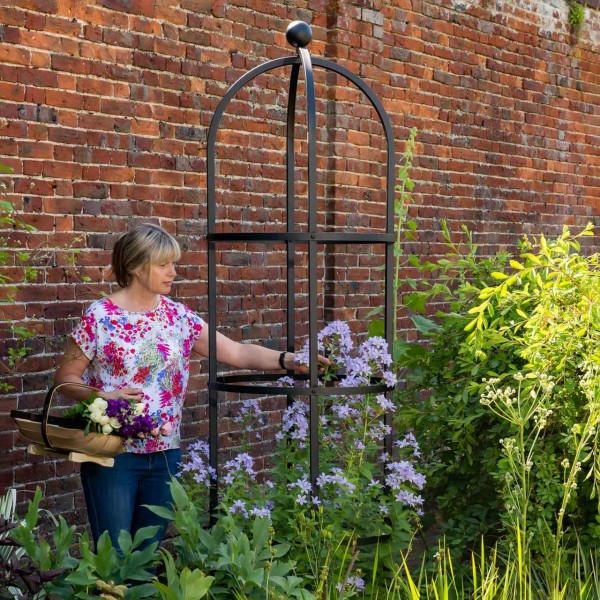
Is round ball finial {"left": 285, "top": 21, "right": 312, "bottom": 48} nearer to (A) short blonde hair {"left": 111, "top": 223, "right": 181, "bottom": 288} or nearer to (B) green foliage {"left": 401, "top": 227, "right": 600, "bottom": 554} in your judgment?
(A) short blonde hair {"left": 111, "top": 223, "right": 181, "bottom": 288}

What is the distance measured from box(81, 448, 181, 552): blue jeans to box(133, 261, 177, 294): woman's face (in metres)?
0.58

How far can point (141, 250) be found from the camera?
3.80 m

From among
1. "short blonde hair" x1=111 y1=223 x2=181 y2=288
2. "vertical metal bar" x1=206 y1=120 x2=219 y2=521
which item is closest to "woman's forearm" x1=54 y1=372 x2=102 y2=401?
"short blonde hair" x1=111 y1=223 x2=181 y2=288

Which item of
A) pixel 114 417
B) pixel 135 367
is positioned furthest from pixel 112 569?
pixel 135 367

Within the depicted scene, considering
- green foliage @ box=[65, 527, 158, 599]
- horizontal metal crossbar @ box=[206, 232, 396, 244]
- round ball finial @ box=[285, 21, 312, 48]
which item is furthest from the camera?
round ball finial @ box=[285, 21, 312, 48]

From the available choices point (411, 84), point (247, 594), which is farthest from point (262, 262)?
point (247, 594)

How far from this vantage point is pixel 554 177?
8.77 metres

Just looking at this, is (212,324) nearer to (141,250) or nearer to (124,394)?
(141,250)

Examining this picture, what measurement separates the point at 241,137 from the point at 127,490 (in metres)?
2.49

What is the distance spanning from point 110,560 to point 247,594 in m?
0.42

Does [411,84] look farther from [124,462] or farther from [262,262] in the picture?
[124,462]

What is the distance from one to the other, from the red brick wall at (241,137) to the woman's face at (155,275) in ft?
3.07

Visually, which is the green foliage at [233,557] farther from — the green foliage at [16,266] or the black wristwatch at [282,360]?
the green foliage at [16,266]

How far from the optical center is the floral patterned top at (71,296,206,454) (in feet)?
12.5
